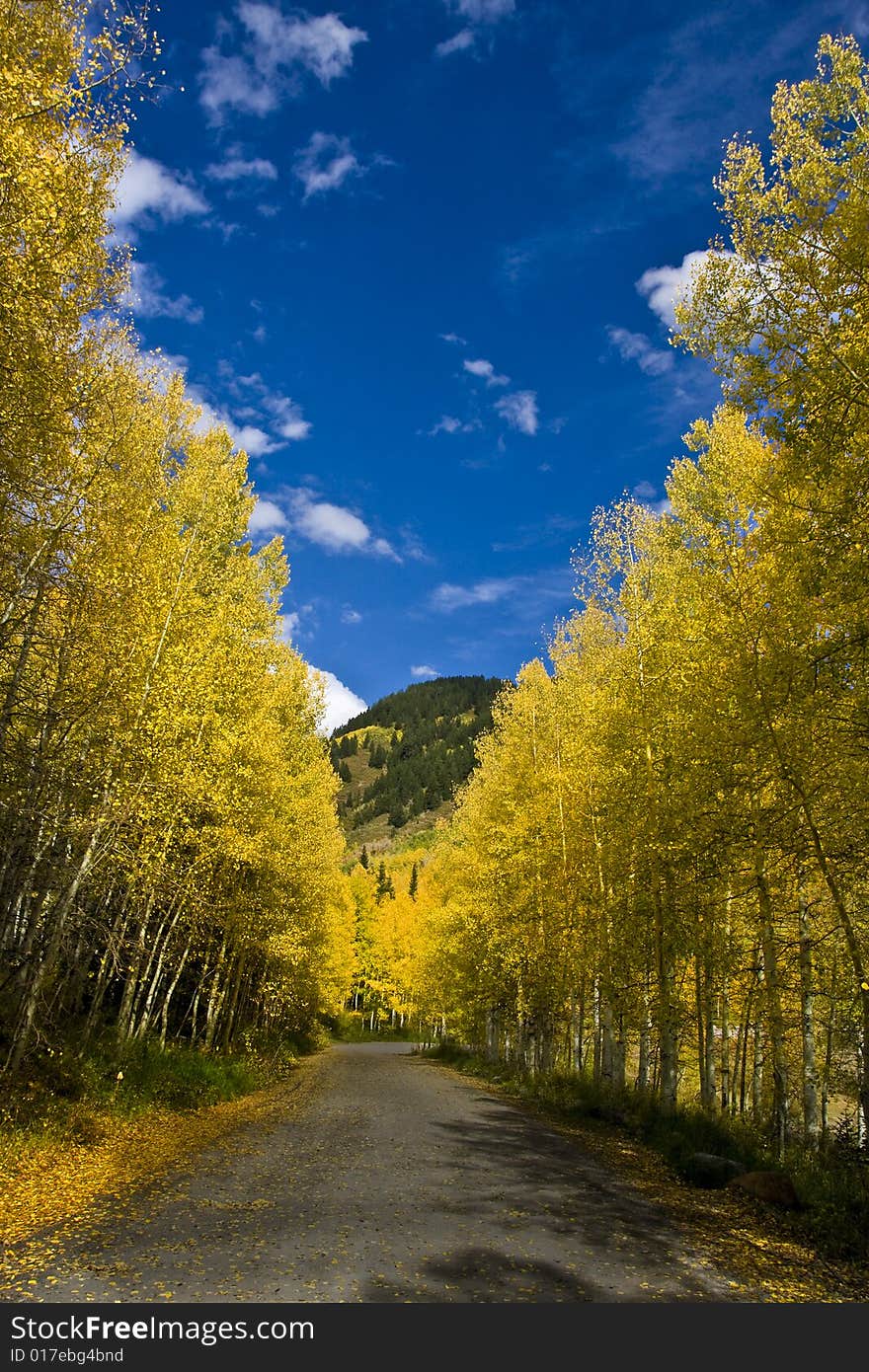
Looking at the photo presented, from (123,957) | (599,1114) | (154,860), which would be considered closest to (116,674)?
(154,860)

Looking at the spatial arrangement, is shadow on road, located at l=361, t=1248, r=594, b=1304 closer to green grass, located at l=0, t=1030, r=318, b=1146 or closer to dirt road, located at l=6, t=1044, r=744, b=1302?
dirt road, located at l=6, t=1044, r=744, b=1302

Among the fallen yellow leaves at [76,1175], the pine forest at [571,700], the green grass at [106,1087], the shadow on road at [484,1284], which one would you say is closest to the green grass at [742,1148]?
the pine forest at [571,700]

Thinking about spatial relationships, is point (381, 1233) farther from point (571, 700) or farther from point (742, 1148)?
point (571, 700)

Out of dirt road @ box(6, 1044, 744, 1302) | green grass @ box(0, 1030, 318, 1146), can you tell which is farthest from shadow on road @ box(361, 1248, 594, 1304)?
green grass @ box(0, 1030, 318, 1146)

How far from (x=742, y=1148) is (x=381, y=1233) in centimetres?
717

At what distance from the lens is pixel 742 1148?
1102 centimetres

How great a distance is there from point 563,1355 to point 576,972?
14.4m

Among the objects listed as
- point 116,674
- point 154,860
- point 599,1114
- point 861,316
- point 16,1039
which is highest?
point 861,316

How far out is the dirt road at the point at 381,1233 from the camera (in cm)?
536

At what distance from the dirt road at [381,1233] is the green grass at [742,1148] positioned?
163 cm

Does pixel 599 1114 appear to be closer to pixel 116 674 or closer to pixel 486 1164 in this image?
pixel 486 1164

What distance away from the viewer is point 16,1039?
31.8 ft

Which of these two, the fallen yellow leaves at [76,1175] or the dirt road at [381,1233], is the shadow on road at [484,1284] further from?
the fallen yellow leaves at [76,1175]

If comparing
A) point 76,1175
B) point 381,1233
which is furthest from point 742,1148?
point 76,1175
